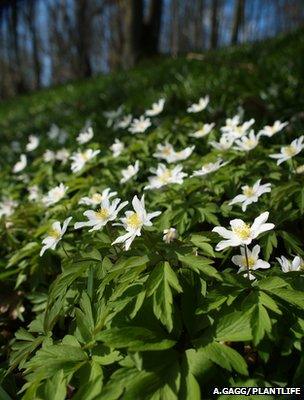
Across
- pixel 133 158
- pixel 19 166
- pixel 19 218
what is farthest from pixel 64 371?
pixel 19 166

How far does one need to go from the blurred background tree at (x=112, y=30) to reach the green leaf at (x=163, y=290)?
32.4 feet

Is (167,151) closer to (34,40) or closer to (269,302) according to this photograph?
(269,302)

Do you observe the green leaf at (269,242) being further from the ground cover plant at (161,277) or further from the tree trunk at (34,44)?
the tree trunk at (34,44)

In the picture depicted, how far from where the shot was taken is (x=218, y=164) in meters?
2.38

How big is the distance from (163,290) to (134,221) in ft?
1.32

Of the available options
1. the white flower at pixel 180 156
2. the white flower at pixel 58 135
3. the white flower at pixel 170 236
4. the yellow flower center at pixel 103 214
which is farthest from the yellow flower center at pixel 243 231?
the white flower at pixel 58 135

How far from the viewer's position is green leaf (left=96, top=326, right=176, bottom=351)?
1378 millimetres

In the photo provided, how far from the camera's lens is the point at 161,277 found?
1.55 m

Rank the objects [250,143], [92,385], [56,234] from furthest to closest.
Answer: [250,143] < [56,234] < [92,385]

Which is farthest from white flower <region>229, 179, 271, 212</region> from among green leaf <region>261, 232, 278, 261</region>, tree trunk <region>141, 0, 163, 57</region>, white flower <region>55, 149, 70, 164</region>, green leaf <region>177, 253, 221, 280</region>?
tree trunk <region>141, 0, 163, 57</region>

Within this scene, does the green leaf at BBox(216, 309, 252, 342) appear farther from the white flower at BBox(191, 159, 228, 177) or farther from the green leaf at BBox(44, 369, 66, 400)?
the white flower at BBox(191, 159, 228, 177)

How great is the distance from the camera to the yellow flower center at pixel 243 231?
1747 mm

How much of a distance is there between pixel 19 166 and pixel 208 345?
9.21ft

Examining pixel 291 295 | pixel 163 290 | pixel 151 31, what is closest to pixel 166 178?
pixel 163 290
